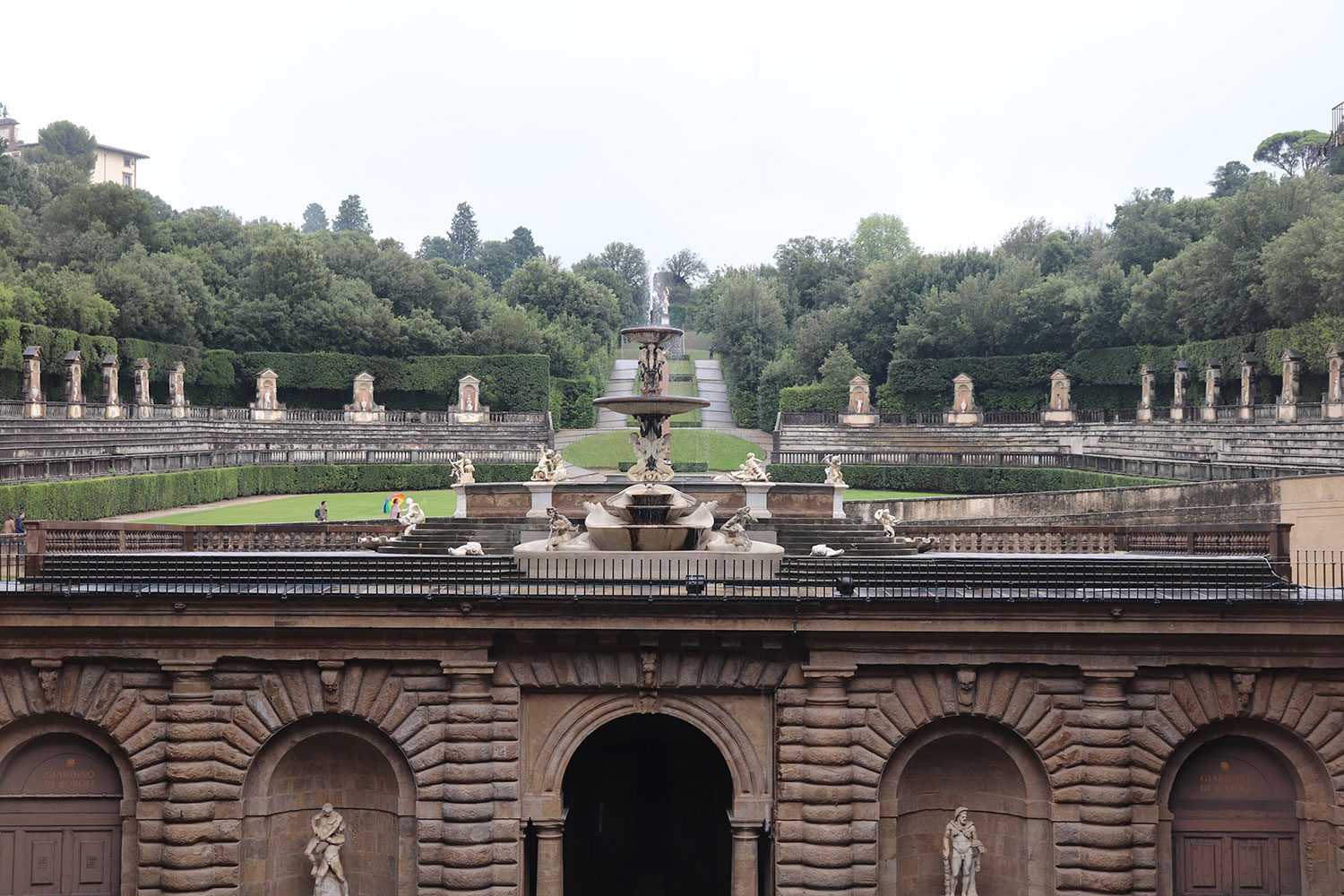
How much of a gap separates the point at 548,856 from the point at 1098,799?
688 centimetres

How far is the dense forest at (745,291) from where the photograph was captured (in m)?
56.7

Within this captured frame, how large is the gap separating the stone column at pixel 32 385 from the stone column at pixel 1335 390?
157 feet

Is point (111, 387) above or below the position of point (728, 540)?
above

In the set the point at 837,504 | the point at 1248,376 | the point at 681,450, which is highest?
the point at 1248,376

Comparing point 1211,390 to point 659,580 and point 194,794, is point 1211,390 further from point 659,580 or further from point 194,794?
point 194,794

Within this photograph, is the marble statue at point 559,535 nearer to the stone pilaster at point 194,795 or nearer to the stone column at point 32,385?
the stone pilaster at point 194,795

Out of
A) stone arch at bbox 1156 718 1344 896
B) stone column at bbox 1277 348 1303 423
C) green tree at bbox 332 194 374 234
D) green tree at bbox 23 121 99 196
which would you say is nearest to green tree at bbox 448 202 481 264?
green tree at bbox 332 194 374 234

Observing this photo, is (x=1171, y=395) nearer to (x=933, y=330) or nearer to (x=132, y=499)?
(x=933, y=330)

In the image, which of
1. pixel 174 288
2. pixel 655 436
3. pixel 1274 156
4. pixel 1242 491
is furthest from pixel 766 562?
pixel 1274 156

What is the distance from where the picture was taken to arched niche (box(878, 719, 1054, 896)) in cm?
1623

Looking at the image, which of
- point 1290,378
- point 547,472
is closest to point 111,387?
point 547,472

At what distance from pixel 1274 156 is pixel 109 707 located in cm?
10135

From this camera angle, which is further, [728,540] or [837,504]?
[837,504]

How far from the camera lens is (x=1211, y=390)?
54.4 metres
